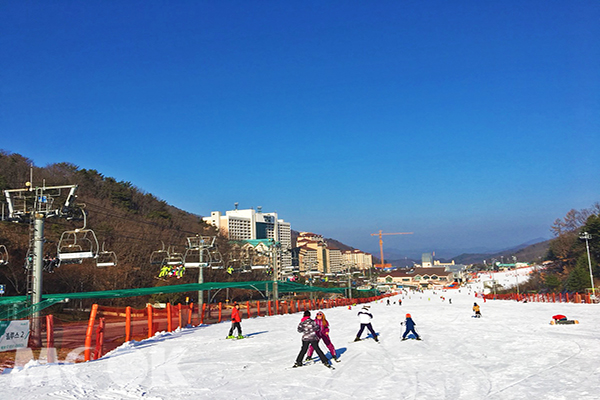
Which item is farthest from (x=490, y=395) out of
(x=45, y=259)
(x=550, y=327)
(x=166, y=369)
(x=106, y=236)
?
(x=106, y=236)

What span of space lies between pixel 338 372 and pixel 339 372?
0.02 m

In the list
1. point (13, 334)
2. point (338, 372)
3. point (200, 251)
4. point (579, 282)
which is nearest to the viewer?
point (338, 372)

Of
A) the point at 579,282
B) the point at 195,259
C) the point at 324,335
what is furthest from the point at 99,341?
the point at 579,282

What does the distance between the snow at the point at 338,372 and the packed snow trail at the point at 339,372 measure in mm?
19

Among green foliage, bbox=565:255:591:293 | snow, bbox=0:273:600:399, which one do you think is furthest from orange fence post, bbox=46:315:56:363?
→ green foliage, bbox=565:255:591:293

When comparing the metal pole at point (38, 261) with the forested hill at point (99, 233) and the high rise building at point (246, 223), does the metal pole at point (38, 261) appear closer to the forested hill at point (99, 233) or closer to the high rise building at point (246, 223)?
the forested hill at point (99, 233)

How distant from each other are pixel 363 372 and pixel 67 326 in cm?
827

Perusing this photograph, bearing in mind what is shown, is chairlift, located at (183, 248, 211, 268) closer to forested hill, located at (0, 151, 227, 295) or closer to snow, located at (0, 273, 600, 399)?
forested hill, located at (0, 151, 227, 295)

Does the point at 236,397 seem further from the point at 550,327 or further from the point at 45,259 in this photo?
the point at 550,327

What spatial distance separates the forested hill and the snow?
339 inches

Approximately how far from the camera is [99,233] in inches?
1864

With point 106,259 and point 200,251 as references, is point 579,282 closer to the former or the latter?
point 200,251

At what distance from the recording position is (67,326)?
42.8 ft

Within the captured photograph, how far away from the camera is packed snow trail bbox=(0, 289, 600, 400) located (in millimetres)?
8242
